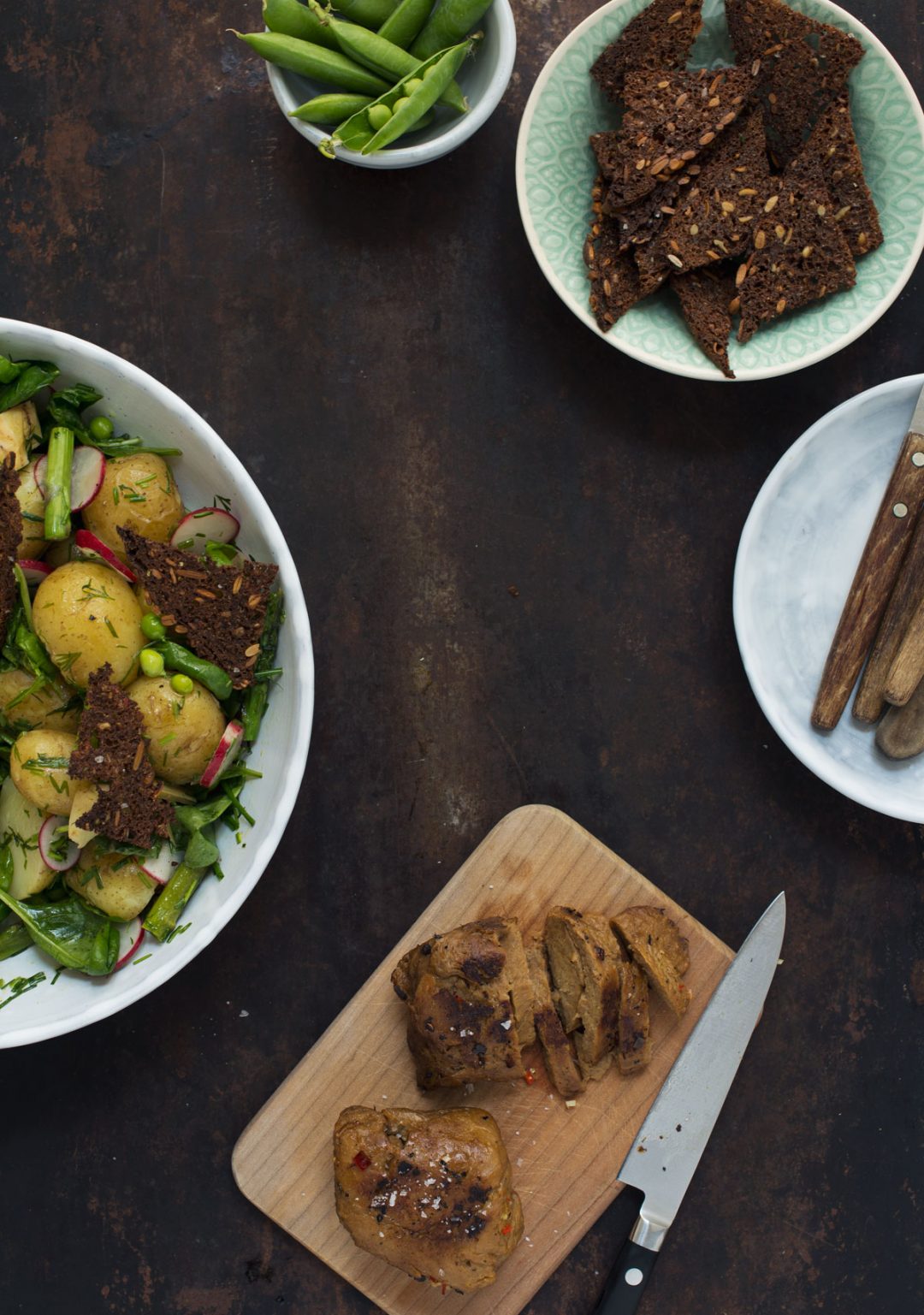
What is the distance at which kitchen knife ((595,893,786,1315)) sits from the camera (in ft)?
8.05

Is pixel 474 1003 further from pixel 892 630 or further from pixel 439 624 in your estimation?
pixel 892 630

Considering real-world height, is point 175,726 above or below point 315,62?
below

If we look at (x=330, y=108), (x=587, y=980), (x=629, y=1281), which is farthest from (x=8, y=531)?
(x=629, y=1281)

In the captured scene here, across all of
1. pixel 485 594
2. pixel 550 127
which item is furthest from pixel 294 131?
pixel 485 594

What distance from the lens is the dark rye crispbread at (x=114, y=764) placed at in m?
1.99

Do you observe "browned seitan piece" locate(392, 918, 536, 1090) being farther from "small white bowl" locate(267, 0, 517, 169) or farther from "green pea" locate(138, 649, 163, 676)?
"small white bowl" locate(267, 0, 517, 169)

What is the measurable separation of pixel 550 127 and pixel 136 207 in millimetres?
1133

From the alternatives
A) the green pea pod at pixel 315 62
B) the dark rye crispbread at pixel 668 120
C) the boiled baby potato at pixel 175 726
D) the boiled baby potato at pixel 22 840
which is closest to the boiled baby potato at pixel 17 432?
the boiled baby potato at pixel 175 726

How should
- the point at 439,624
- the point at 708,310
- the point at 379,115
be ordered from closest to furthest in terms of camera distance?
the point at 379,115 < the point at 708,310 < the point at 439,624

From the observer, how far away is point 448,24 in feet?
7.64

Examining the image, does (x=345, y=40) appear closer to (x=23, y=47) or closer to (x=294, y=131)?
(x=294, y=131)

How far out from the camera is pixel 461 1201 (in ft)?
7.34

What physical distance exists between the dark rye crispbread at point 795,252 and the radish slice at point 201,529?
136 cm

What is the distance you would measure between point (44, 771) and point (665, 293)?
189 centimetres
